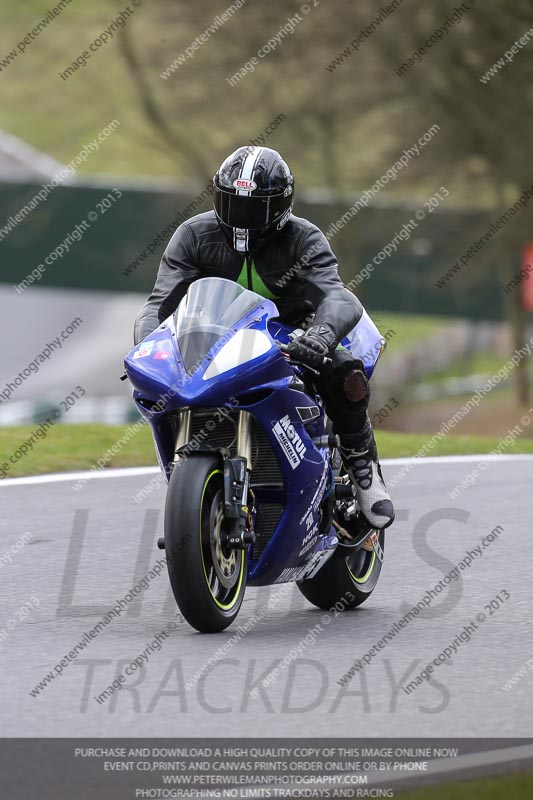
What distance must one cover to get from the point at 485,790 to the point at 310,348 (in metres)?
2.26

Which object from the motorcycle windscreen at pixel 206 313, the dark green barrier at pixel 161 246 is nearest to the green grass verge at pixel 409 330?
the dark green barrier at pixel 161 246

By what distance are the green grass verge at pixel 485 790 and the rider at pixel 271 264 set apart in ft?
7.59

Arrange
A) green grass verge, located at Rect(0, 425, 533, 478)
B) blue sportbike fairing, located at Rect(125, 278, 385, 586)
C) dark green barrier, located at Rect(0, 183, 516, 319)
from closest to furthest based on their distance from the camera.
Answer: blue sportbike fairing, located at Rect(125, 278, 385, 586), green grass verge, located at Rect(0, 425, 533, 478), dark green barrier, located at Rect(0, 183, 516, 319)

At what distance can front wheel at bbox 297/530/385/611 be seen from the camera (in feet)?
21.8

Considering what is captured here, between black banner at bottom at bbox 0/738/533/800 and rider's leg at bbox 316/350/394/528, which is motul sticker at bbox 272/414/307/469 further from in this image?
black banner at bottom at bbox 0/738/533/800

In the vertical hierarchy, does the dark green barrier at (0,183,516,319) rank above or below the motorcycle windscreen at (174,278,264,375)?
below

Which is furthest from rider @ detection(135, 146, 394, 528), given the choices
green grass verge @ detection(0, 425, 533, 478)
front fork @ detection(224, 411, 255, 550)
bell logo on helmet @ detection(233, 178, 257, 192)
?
green grass verge @ detection(0, 425, 533, 478)

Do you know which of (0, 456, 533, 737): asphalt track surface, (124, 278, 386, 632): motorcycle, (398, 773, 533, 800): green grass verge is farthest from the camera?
(124, 278, 386, 632): motorcycle

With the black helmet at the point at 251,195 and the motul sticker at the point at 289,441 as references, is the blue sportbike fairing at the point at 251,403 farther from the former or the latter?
the black helmet at the point at 251,195

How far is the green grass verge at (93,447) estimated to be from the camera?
1092 cm

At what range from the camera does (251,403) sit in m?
5.82

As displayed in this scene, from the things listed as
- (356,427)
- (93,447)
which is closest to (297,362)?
(356,427)

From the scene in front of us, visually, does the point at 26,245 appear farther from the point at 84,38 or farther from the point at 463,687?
the point at 463,687

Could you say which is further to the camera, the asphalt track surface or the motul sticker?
the motul sticker
